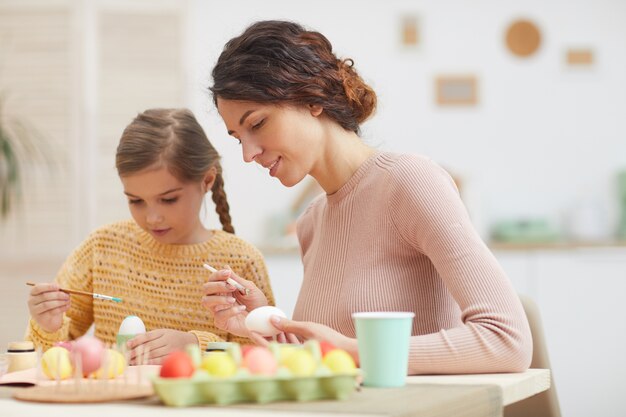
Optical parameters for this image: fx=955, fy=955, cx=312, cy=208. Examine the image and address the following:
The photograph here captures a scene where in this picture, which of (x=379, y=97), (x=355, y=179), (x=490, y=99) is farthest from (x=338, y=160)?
(x=490, y=99)

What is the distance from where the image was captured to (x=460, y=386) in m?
1.32

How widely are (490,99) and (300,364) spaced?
4.05 metres

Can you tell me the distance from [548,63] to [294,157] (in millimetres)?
3534

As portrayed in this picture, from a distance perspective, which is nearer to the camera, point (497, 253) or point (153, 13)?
point (497, 253)

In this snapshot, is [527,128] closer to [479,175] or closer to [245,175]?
[479,175]

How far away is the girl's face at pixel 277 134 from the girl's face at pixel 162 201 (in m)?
0.48

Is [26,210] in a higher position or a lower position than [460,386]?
higher

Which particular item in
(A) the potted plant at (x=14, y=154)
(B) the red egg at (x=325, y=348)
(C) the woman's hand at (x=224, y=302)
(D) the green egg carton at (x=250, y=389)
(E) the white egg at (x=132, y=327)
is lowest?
(D) the green egg carton at (x=250, y=389)

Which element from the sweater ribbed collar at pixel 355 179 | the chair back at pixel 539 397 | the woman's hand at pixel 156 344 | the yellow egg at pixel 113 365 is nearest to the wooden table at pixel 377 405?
the yellow egg at pixel 113 365

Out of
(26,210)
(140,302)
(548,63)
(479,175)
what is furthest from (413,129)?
(140,302)

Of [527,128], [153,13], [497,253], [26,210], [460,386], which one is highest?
[153,13]

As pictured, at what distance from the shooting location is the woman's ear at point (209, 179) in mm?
2393

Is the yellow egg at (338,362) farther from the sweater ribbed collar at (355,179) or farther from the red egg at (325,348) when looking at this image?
the sweater ribbed collar at (355,179)

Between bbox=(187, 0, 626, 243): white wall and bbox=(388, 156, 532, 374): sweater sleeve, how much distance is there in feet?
11.2
